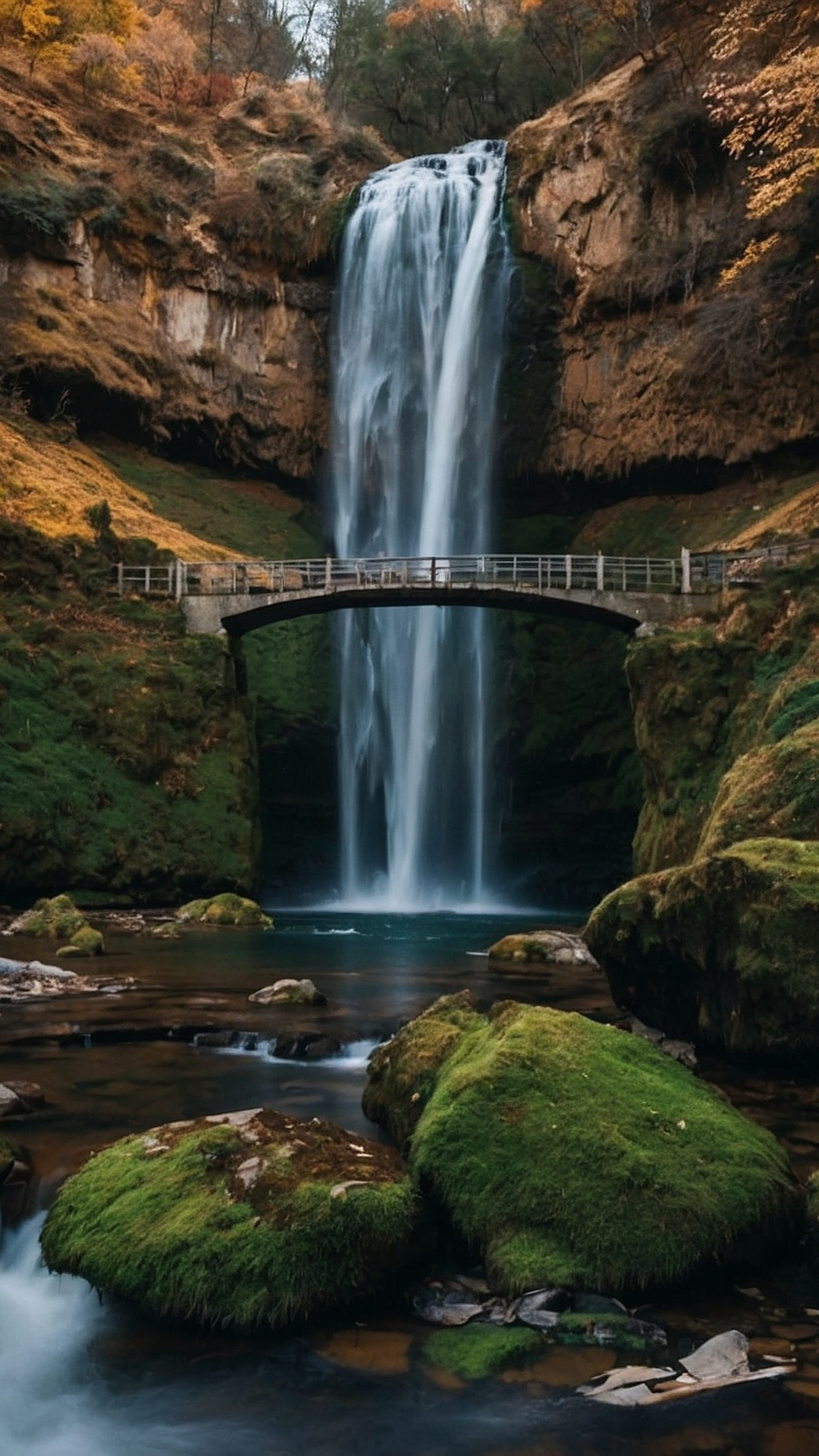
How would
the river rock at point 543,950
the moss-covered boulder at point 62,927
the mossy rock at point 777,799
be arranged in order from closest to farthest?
the mossy rock at point 777,799, the river rock at point 543,950, the moss-covered boulder at point 62,927

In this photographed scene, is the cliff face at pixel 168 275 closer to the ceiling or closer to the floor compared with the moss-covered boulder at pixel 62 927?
closer to the ceiling

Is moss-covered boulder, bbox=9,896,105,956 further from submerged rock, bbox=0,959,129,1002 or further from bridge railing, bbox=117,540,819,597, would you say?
Result: bridge railing, bbox=117,540,819,597

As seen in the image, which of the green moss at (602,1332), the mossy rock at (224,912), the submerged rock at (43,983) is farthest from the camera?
the mossy rock at (224,912)

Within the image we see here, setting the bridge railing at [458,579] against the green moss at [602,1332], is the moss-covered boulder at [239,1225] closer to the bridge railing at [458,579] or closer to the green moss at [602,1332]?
the green moss at [602,1332]

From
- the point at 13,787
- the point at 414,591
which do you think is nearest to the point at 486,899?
the point at 414,591

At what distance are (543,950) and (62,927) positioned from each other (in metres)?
8.45

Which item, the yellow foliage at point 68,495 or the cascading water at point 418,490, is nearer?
the yellow foliage at point 68,495

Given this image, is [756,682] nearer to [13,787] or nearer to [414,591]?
[414,591]

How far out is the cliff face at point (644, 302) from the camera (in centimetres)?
3384

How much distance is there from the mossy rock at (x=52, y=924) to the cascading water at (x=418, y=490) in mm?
14597

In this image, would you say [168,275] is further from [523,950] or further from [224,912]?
[523,950]

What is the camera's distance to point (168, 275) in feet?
139

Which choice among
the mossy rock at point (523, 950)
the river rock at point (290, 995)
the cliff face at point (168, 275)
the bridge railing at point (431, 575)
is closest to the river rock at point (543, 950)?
the mossy rock at point (523, 950)

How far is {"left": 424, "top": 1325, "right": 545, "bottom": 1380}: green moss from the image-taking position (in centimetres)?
465
